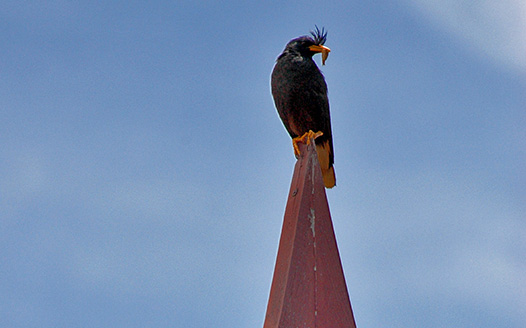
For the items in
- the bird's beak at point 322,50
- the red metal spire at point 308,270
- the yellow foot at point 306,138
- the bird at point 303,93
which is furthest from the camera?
the bird's beak at point 322,50

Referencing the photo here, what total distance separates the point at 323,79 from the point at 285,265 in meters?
2.25

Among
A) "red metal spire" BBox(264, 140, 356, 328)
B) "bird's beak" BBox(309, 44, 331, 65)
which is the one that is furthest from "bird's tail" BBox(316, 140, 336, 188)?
"red metal spire" BBox(264, 140, 356, 328)

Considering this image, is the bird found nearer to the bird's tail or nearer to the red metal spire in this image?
the bird's tail

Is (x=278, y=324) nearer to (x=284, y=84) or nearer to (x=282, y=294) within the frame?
(x=282, y=294)

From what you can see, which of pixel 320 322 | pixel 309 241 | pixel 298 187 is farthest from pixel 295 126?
pixel 320 322

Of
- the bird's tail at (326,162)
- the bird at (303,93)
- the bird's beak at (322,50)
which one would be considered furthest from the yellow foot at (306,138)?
the bird's beak at (322,50)

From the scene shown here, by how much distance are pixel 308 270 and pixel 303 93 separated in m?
1.96

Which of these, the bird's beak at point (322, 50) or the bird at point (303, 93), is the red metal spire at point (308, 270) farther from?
the bird's beak at point (322, 50)

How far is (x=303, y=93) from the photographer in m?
4.49

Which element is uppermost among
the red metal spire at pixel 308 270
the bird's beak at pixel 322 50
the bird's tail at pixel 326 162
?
the bird's beak at pixel 322 50

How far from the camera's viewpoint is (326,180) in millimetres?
4922

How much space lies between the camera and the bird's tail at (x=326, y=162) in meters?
4.81

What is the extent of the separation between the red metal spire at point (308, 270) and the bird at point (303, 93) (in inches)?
52.9

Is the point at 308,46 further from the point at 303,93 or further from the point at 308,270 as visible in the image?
the point at 308,270
